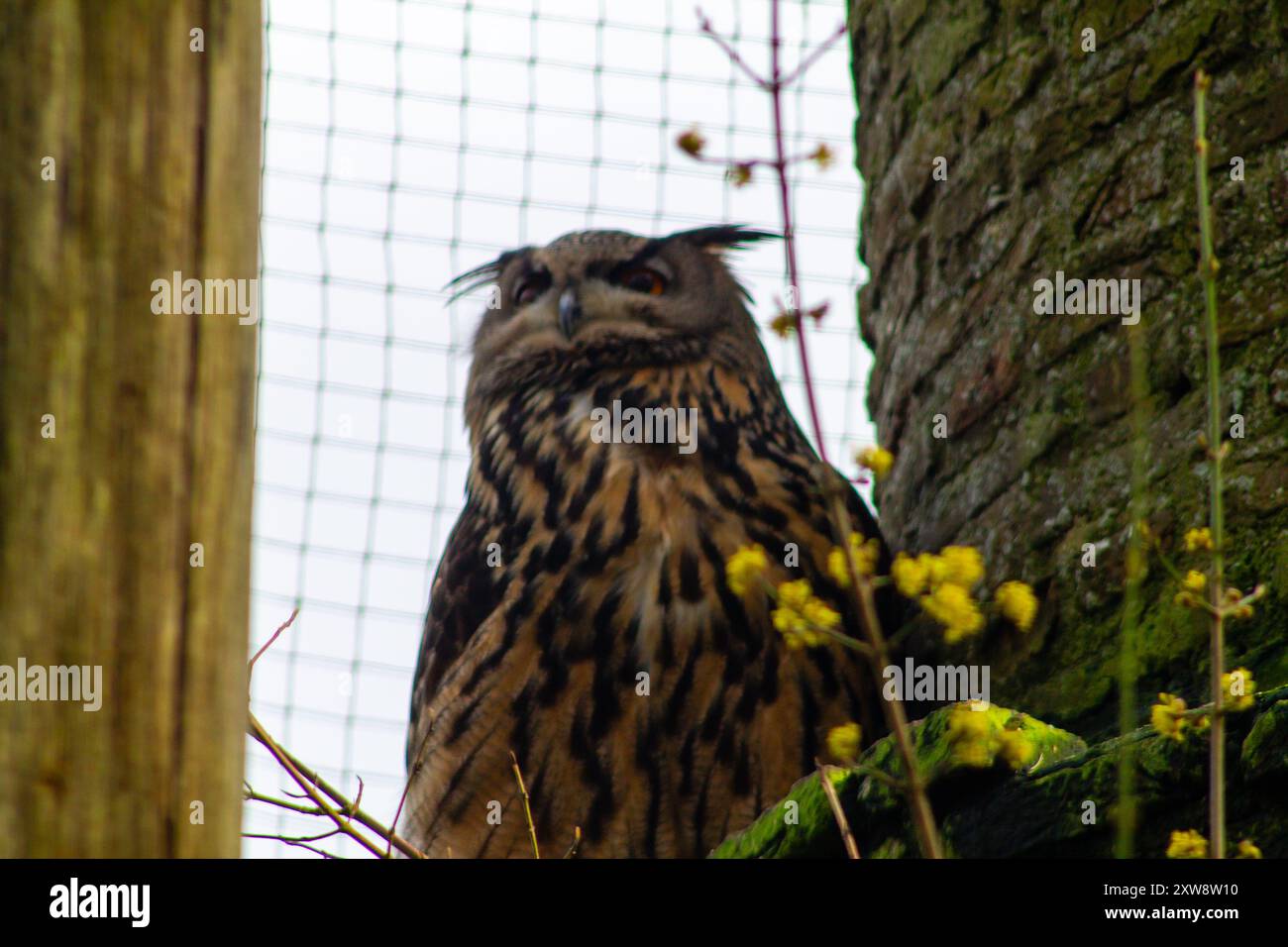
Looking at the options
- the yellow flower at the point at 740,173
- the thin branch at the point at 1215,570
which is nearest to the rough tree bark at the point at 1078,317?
the thin branch at the point at 1215,570

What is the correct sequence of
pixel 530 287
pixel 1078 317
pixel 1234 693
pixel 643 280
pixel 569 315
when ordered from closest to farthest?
1. pixel 1234 693
2. pixel 1078 317
3. pixel 569 315
4. pixel 643 280
5. pixel 530 287

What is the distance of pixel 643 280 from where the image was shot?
411 centimetres

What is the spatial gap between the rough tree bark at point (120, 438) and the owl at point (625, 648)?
5.94 feet

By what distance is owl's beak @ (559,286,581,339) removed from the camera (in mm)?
3881

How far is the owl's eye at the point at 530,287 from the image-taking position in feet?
13.7

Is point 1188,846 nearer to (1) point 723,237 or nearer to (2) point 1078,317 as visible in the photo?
(2) point 1078,317

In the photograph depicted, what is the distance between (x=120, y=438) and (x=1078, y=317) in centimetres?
217

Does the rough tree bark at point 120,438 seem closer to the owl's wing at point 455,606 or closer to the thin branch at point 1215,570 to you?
the thin branch at point 1215,570

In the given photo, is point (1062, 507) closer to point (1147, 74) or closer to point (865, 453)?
point (1147, 74)

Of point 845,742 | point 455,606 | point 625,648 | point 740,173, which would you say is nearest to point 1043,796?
point 845,742

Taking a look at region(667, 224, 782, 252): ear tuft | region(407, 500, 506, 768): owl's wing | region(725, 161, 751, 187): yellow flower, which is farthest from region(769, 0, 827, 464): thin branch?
region(667, 224, 782, 252): ear tuft

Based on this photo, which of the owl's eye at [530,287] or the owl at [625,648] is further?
the owl's eye at [530,287]

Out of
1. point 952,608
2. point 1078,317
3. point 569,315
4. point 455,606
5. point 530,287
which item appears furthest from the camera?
point 530,287

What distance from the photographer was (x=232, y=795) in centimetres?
107
